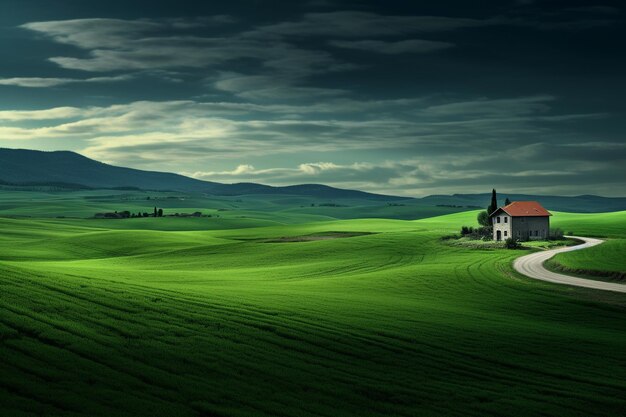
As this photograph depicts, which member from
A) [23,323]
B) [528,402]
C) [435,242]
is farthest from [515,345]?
[435,242]

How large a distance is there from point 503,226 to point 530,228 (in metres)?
4.24

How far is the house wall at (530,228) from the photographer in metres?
97.5


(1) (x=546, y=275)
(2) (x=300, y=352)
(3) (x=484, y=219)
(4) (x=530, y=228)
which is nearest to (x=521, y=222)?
(4) (x=530, y=228)

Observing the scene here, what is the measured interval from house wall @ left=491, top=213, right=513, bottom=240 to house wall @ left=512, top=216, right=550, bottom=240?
2.33 feet

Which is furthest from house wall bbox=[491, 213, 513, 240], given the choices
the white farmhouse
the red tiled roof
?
the red tiled roof

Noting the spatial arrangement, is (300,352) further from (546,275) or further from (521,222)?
(521,222)

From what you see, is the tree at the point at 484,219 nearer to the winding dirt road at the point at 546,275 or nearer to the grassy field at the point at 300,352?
the winding dirt road at the point at 546,275

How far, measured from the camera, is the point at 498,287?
46750mm

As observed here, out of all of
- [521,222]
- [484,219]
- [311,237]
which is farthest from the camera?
[484,219]

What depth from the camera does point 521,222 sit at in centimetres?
9756

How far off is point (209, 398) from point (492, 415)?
25.6 ft

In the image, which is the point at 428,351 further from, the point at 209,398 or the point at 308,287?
the point at 308,287

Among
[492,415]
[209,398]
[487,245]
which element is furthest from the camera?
[487,245]

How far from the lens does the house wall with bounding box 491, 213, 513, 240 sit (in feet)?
319
